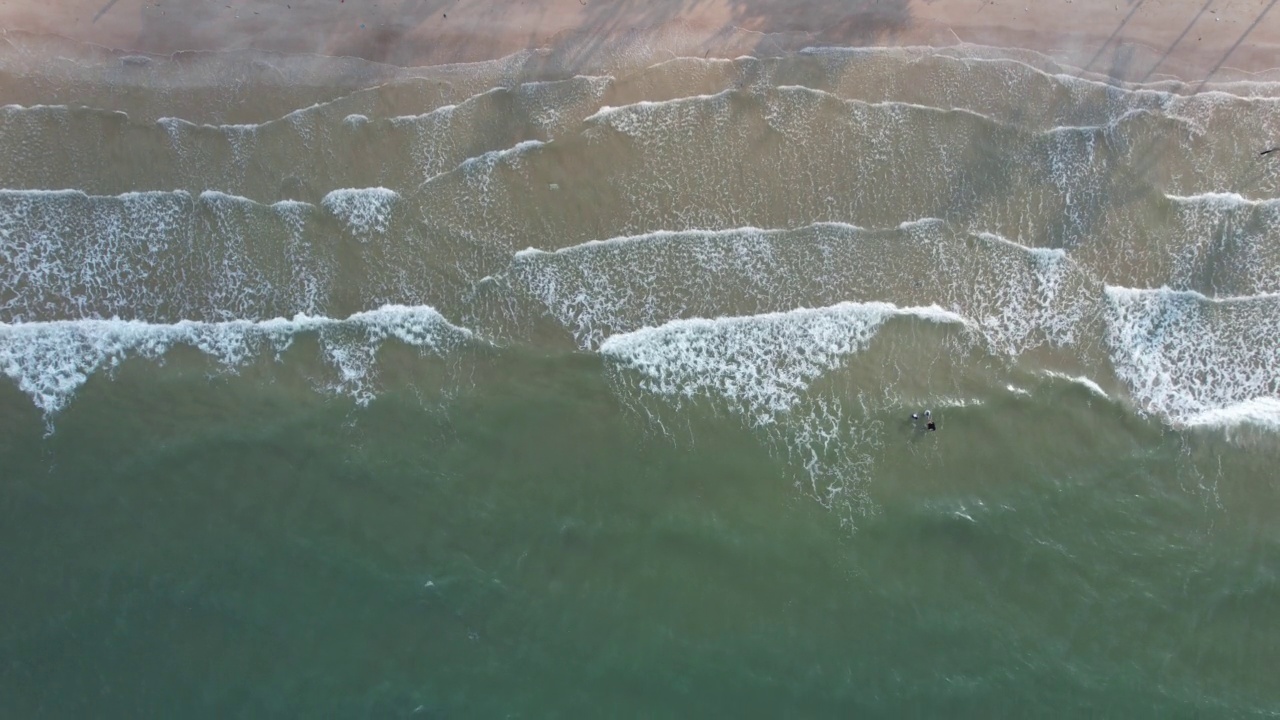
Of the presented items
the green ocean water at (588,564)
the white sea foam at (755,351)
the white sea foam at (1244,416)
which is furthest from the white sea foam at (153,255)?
the white sea foam at (1244,416)

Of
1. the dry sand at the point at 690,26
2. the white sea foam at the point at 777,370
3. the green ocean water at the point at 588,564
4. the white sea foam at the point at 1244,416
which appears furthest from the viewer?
the dry sand at the point at 690,26

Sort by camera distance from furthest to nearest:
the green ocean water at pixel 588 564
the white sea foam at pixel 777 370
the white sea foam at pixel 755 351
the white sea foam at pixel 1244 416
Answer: the white sea foam at pixel 755 351, the white sea foam at pixel 777 370, the white sea foam at pixel 1244 416, the green ocean water at pixel 588 564

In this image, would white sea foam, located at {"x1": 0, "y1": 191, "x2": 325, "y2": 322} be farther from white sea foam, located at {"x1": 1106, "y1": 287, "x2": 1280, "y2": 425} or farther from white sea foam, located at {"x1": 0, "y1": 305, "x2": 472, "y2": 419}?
white sea foam, located at {"x1": 1106, "y1": 287, "x2": 1280, "y2": 425}

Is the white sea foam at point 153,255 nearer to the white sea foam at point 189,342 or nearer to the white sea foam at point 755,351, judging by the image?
the white sea foam at point 189,342

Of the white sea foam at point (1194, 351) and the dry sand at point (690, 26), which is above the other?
the dry sand at point (690, 26)

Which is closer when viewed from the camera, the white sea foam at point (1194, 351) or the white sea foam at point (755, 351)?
the white sea foam at point (1194, 351)

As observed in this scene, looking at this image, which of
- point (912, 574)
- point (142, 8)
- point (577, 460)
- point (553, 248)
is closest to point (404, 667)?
point (577, 460)
